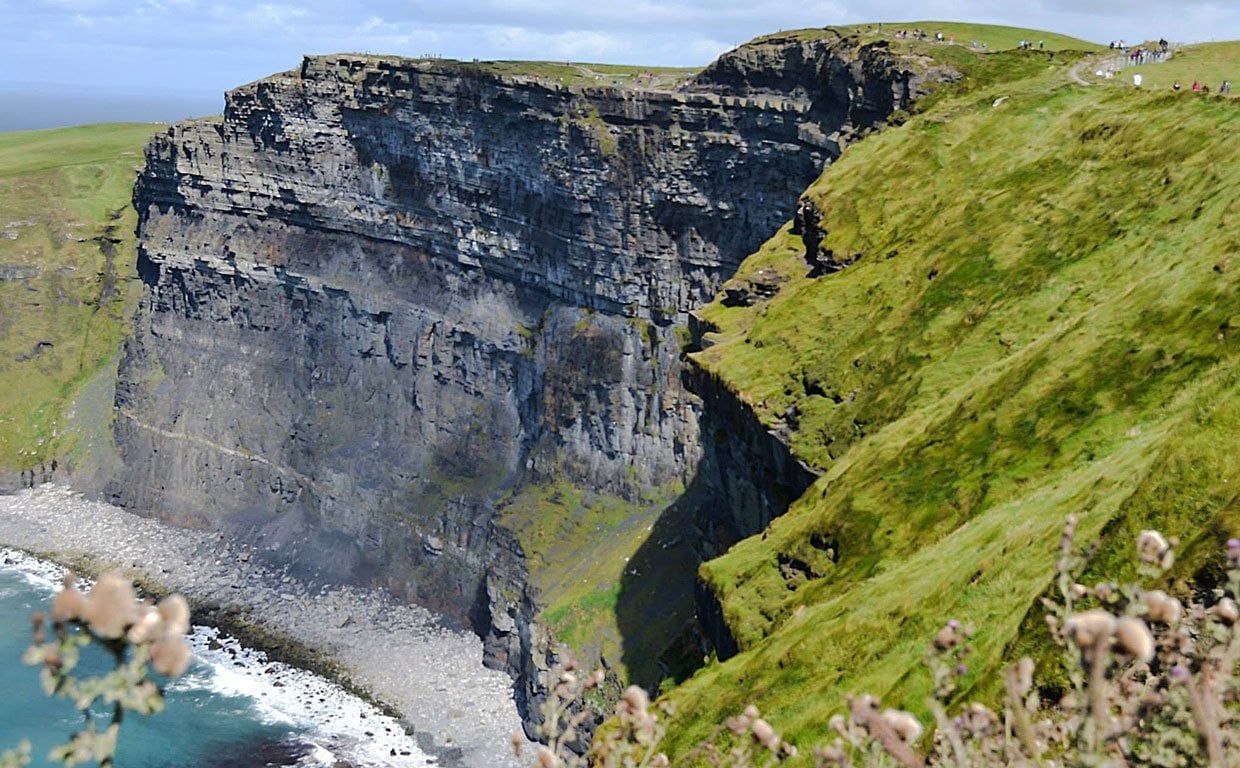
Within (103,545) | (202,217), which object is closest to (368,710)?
(103,545)

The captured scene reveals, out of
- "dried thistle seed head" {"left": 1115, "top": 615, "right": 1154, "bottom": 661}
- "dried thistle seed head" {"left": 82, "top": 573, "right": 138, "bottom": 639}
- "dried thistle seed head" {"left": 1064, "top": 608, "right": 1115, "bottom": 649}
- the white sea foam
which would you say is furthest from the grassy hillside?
"dried thistle seed head" {"left": 82, "top": 573, "right": 138, "bottom": 639}

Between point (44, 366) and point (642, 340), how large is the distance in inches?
3142

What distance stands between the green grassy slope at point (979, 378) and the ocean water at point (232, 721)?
44.0m

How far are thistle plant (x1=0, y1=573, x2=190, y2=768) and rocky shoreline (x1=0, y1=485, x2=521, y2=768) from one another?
81195 mm

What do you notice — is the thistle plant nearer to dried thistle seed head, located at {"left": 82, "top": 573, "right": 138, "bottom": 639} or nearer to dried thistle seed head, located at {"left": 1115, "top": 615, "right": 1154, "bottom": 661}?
dried thistle seed head, located at {"left": 82, "top": 573, "right": 138, "bottom": 639}

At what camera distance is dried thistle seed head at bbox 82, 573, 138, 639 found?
6.97m

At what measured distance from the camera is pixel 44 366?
484ft

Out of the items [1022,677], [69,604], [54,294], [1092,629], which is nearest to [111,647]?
[69,604]

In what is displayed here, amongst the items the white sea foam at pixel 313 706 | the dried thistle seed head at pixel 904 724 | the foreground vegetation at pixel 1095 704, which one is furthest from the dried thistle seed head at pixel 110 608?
the white sea foam at pixel 313 706

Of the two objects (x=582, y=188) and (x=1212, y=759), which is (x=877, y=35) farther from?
(x=1212, y=759)

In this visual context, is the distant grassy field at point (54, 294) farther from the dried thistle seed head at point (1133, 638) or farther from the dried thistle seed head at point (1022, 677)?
the dried thistle seed head at point (1133, 638)

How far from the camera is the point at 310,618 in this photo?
109062 mm

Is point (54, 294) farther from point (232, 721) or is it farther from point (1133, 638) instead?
point (1133, 638)

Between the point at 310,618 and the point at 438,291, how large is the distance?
36065 millimetres
